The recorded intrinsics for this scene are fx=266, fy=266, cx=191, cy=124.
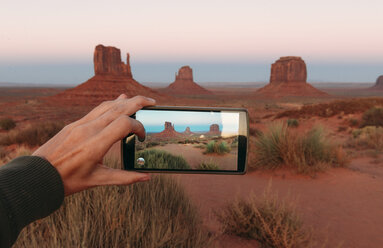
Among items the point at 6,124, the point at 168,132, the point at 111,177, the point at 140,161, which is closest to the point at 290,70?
the point at 6,124

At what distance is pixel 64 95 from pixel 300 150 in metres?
→ 67.8

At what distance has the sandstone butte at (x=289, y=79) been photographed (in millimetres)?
99812

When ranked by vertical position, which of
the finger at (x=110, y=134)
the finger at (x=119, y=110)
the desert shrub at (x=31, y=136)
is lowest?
the desert shrub at (x=31, y=136)

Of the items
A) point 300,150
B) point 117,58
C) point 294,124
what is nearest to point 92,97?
point 117,58

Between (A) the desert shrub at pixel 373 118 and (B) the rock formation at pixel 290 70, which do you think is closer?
(A) the desert shrub at pixel 373 118

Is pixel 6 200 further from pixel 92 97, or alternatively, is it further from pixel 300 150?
pixel 92 97

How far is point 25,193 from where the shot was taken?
3.46 feet

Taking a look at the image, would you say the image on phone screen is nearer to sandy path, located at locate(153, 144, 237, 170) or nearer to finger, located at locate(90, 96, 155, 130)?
sandy path, located at locate(153, 144, 237, 170)

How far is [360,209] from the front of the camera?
4945 millimetres

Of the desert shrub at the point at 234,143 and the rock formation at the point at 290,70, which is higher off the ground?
the rock formation at the point at 290,70

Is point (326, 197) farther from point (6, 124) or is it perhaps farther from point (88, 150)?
point (6, 124)

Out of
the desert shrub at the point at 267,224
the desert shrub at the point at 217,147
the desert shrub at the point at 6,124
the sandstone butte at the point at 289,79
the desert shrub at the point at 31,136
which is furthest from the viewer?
the sandstone butte at the point at 289,79

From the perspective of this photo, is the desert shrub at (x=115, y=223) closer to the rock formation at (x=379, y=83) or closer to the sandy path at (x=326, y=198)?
the sandy path at (x=326, y=198)

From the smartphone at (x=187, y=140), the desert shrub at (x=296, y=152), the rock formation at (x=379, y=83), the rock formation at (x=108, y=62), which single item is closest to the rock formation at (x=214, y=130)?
the smartphone at (x=187, y=140)
